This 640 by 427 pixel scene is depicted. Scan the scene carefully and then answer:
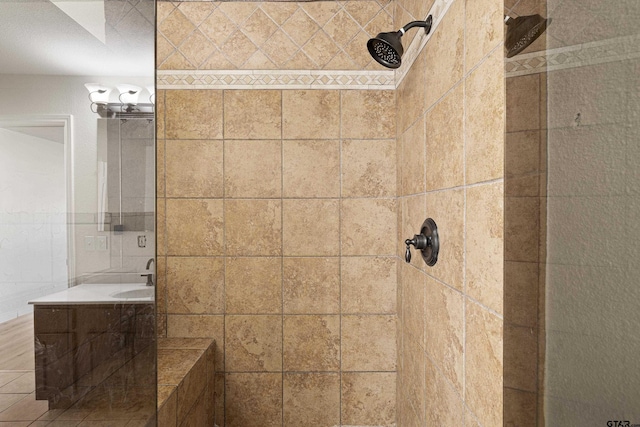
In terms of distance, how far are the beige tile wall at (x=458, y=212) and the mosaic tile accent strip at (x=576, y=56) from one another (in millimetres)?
255

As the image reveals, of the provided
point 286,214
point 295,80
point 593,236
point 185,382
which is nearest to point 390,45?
point 295,80

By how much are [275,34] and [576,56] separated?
1.74m

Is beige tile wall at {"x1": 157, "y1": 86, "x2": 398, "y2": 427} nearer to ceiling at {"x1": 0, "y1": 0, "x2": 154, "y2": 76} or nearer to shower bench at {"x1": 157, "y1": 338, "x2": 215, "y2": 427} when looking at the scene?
shower bench at {"x1": 157, "y1": 338, "x2": 215, "y2": 427}

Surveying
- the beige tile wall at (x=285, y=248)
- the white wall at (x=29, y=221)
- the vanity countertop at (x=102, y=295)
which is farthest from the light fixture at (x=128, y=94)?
the beige tile wall at (x=285, y=248)

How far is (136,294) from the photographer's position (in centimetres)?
55

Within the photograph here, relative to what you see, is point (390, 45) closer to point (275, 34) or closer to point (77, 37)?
point (275, 34)

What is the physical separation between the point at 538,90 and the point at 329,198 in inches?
56.2

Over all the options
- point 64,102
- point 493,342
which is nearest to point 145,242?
point 64,102

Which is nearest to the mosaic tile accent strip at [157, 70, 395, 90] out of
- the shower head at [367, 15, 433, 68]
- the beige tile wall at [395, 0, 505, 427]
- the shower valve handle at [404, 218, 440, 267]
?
the beige tile wall at [395, 0, 505, 427]

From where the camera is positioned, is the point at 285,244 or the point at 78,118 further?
the point at 285,244

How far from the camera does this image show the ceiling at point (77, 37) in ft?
1.20

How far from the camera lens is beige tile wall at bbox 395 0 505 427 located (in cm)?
82

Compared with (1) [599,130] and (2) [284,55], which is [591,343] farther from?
(2) [284,55]

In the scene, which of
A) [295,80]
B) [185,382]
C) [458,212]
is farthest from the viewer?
[295,80]
